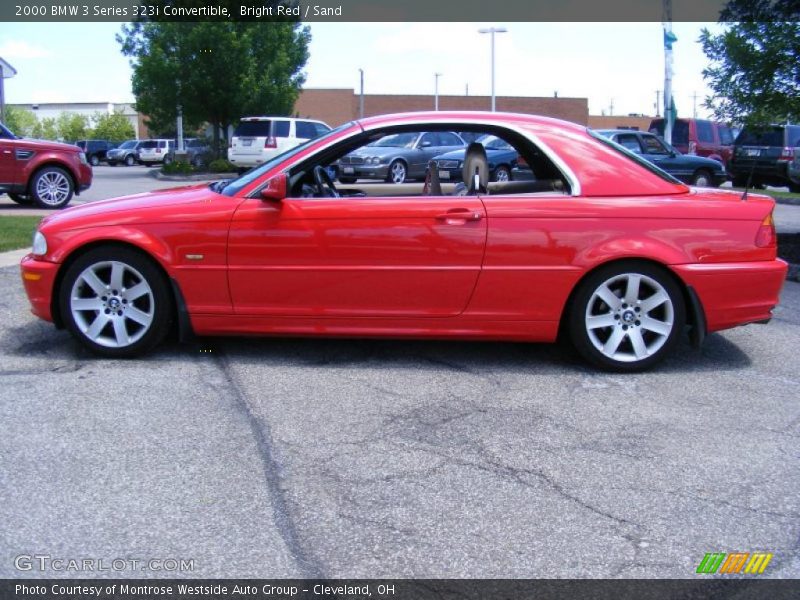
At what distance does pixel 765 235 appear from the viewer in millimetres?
5430

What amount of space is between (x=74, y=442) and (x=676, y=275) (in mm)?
3588

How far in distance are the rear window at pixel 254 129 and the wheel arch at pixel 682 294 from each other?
2033cm

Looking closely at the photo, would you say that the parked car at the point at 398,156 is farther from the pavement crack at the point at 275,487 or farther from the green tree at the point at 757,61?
the pavement crack at the point at 275,487

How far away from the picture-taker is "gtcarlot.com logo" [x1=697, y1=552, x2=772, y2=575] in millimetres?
3080

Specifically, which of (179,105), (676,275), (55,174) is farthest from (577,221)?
(179,105)

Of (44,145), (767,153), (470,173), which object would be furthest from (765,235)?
(767,153)

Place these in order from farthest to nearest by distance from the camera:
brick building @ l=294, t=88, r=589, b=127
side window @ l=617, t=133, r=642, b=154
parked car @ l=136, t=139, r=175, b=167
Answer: brick building @ l=294, t=88, r=589, b=127 → parked car @ l=136, t=139, r=175, b=167 → side window @ l=617, t=133, r=642, b=154

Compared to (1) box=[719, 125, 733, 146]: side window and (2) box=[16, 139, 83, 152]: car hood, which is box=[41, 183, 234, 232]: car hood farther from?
(1) box=[719, 125, 733, 146]: side window

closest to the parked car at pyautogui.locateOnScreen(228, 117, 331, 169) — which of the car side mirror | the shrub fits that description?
the shrub

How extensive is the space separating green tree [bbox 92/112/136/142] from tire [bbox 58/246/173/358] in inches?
2934

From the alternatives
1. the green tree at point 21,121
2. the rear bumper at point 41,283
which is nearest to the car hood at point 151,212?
the rear bumper at point 41,283

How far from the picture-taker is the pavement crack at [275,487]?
3074 mm

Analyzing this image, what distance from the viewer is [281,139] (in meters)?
24.7

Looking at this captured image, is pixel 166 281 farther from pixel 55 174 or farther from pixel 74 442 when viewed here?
pixel 55 174
